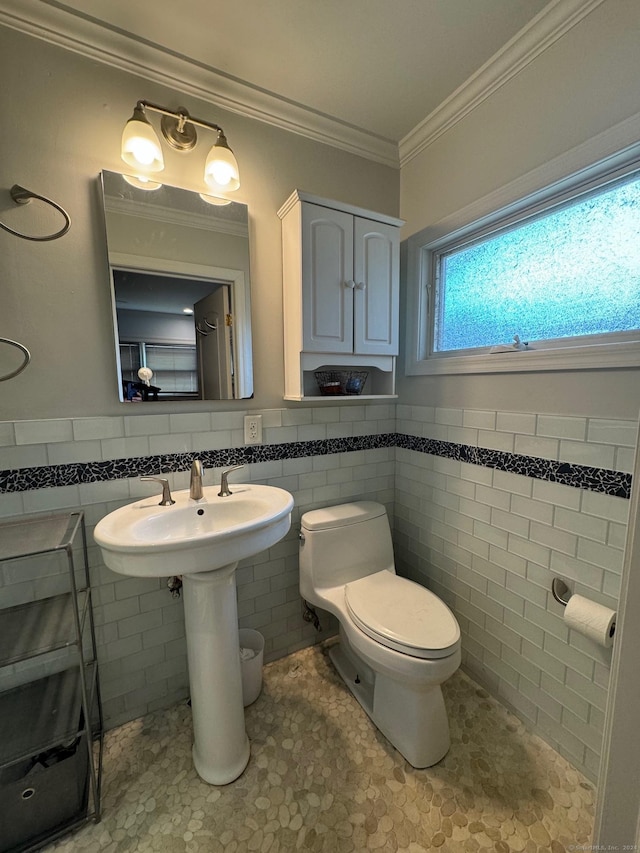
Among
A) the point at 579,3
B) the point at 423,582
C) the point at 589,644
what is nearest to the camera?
the point at 579,3

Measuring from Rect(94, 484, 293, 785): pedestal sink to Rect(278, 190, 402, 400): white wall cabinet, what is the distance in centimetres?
58

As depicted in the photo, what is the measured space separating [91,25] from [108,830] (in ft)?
8.09

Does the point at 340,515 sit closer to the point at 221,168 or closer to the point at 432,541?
the point at 432,541

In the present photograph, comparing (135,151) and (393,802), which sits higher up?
(135,151)

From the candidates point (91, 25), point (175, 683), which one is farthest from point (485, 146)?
point (175, 683)

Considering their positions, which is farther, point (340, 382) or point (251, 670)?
point (340, 382)

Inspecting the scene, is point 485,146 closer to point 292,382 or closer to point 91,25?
point 292,382

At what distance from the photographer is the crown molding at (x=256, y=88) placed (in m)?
1.04

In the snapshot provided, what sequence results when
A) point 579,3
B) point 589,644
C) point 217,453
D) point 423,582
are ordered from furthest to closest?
point 423,582 → point 217,453 → point 589,644 → point 579,3

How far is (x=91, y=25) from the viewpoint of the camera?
3.54 ft

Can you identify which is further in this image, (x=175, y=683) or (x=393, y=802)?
(x=175, y=683)

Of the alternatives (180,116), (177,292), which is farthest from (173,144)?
(177,292)

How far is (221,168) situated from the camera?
128cm

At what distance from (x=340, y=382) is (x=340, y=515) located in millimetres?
627
